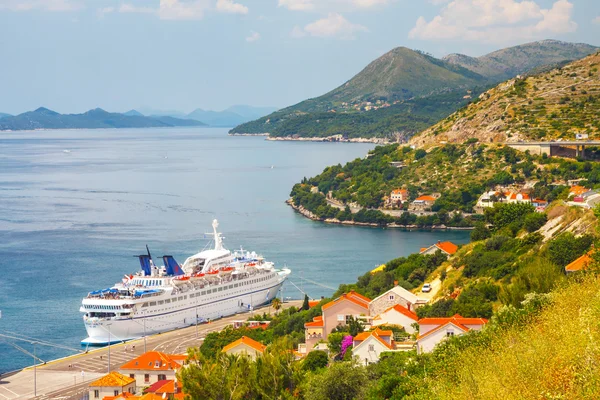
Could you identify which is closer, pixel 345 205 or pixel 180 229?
pixel 180 229

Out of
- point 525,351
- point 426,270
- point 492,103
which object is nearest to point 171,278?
point 426,270

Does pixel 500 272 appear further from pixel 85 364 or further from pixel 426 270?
pixel 85 364

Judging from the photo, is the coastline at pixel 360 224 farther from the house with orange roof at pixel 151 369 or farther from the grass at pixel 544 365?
the grass at pixel 544 365

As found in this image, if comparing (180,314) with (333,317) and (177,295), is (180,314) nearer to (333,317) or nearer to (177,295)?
(177,295)

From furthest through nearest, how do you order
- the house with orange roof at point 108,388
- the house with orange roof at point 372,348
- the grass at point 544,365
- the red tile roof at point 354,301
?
the red tile roof at point 354,301
the house with orange roof at point 108,388
the house with orange roof at point 372,348
the grass at point 544,365

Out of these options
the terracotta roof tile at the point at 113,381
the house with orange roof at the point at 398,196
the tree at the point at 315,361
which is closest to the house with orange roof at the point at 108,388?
the terracotta roof tile at the point at 113,381

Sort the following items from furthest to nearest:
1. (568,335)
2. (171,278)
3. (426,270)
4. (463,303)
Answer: (171,278) < (426,270) < (463,303) < (568,335)

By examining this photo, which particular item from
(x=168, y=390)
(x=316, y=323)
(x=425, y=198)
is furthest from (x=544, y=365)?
(x=425, y=198)
